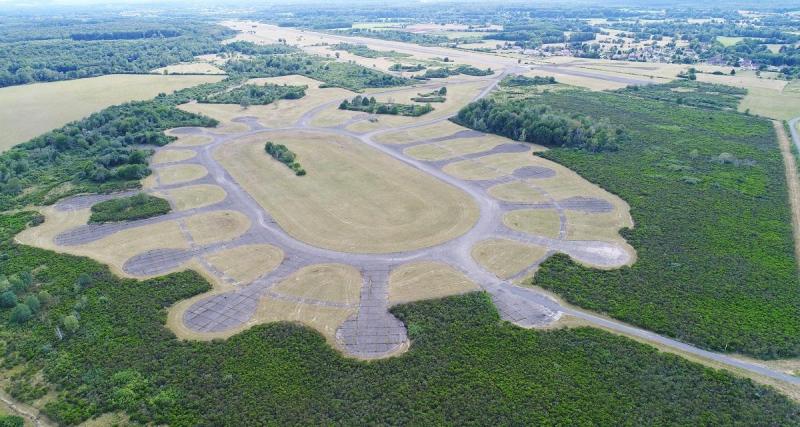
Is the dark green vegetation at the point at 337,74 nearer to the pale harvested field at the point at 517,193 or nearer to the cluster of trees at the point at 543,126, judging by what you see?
the cluster of trees at the point at 543,126

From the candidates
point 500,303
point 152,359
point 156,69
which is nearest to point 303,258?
point 152,359

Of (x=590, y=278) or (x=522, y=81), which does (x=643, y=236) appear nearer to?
(x=590, y=278)

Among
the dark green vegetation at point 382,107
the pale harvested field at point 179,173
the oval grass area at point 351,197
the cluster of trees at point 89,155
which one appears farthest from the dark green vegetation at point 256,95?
the pale harvested field at point 179,173

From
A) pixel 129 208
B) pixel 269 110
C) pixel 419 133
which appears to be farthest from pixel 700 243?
pixel 269 110

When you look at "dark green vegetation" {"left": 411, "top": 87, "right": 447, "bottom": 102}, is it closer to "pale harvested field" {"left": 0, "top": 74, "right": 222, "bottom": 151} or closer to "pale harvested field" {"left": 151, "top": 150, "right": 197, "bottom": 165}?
"pale harvested field" {"left": 151, "top": 150, "right": 197, "bottom": 165}

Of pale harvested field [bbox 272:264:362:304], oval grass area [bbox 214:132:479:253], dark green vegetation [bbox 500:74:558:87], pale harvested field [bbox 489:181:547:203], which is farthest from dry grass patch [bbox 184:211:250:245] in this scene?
dark green vegetation [bbox 500:74:558:87]

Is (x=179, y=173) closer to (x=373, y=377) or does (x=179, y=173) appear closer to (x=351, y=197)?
(x=351, y=197)
